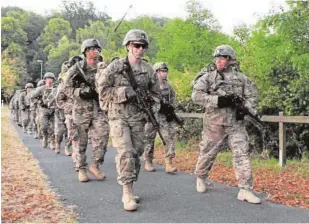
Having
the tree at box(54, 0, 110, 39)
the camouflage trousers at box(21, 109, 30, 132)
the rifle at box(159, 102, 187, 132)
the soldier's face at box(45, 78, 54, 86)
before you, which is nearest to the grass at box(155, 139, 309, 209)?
the rifle at box(159, 102, 187, 132)

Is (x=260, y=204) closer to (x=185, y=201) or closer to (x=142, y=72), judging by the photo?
(x=185, y=201)

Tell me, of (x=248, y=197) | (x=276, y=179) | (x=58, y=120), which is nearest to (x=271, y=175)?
(x=276, y=179)

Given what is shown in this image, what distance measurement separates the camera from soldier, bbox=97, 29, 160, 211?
6.18m

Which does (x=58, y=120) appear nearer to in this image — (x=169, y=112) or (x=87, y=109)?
(x=169, y=112)

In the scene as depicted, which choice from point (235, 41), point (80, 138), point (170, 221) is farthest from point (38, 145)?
point (170, 221)

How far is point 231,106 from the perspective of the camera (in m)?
6.66

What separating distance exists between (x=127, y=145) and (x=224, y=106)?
56.9 inches

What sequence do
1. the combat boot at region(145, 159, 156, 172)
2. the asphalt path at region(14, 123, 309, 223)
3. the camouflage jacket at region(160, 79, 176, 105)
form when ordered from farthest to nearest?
the camouflage jacket at region(160, 79, 176, 105)
the combat boot at region(145, 159, 156, 172)
the asphalt path at region(14, 123, 309, 223)

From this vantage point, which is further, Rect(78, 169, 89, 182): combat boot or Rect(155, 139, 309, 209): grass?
Rect(78, 169, 89, 182): combat boot

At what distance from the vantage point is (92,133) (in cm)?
829

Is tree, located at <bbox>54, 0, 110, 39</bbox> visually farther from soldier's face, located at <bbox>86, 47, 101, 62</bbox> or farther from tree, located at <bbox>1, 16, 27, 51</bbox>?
soldier's face, located at <bbox>86, 47, 101, 62</bbox>

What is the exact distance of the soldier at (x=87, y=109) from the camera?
818cm

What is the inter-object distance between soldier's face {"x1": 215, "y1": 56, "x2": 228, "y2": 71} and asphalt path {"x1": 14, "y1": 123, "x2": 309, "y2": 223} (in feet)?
5.73

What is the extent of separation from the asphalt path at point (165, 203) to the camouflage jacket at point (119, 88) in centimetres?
114
